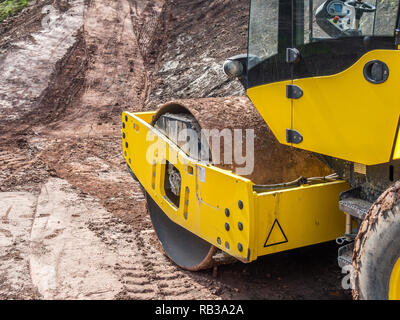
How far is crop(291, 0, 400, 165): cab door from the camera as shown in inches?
92.6

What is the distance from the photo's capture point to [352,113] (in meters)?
2.53

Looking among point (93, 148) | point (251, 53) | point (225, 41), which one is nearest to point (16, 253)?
point (251, 53)

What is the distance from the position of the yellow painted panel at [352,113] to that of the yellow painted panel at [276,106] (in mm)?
72

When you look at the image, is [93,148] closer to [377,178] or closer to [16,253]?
[16,253]

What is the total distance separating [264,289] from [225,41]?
8971 mm

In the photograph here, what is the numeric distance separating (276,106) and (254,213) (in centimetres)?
69

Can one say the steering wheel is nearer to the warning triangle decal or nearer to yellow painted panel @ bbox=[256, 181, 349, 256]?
yellow painted panel @ bbox=[256, 181, 349, 256]

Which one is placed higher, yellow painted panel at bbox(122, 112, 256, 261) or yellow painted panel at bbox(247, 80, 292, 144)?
yellow painted panel at bbox(247, 80, 292, 144)

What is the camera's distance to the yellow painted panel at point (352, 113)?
2.34 meters

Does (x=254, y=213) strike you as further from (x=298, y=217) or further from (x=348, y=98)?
(x=348, y=98)

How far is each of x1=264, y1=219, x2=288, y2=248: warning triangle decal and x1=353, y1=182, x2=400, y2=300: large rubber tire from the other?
2.01ft

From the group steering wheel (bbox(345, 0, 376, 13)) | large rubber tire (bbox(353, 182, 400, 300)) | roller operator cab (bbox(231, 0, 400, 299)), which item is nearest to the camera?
large rubber tire (bbox(353, 182, 400, 300))

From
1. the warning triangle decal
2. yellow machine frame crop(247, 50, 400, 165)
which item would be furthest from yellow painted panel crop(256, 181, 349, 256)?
yellow machine frame crop(247, 50, 400, 165)

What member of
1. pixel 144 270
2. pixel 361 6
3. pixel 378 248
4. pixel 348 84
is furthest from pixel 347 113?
pixel 144 270
